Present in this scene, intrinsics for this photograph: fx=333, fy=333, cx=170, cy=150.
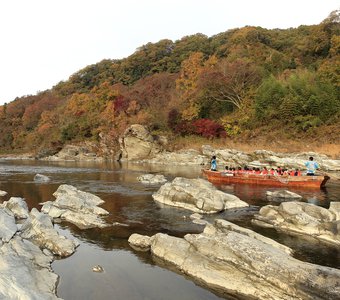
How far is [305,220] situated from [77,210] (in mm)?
13385

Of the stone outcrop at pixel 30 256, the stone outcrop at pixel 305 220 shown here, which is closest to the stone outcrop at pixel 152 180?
the stone outcrop at pixel 305 220

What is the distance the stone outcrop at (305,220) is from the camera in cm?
1639

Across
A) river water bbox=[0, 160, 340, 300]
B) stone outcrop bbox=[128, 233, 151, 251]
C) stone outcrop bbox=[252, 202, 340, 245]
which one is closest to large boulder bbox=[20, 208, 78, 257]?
river water bbox=[0, 160, 340, 300]

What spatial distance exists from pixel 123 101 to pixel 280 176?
56602mm

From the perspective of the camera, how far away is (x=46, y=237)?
15062 mm

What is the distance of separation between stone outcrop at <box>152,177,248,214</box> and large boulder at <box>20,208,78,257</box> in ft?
30.7

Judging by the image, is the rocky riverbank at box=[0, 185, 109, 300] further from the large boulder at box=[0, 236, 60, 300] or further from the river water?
the river water

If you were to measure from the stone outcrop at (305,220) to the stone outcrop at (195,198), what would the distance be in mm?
3105

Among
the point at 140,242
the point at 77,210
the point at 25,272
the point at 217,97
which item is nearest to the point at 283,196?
the point at 140,242

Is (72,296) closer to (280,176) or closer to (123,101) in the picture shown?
(280,176)

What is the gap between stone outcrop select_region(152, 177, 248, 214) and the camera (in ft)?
71.7

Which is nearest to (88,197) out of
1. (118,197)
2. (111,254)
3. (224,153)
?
(118,197)

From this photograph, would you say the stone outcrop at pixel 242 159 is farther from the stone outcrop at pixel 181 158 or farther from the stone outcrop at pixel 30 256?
the stone outcrop at pixel 30 256

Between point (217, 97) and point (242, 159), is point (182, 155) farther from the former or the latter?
point (242, 159)
